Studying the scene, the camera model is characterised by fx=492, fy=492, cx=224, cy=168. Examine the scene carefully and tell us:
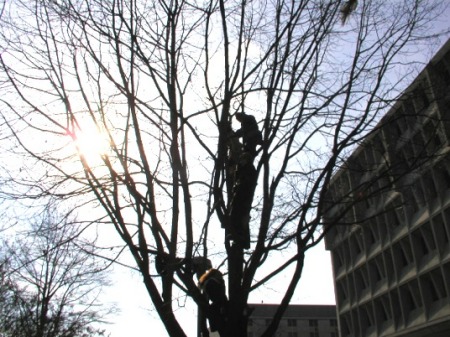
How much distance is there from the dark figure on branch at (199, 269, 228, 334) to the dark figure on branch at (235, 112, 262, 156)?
1.45 meters

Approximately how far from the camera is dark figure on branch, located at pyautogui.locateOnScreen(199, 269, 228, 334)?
15.8 feet

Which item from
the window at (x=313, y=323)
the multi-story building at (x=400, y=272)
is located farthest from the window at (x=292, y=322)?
the multi-story building at (x=400, y=272)

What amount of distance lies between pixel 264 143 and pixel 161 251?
1630mm

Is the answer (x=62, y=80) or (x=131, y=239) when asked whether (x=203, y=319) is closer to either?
(x=131, y=239)

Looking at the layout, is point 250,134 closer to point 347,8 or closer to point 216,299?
point 216,299

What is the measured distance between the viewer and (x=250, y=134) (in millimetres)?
5590

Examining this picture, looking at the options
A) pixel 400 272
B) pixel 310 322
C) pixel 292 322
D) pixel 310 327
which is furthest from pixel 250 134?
pixel 310 322

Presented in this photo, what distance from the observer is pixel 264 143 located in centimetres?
542

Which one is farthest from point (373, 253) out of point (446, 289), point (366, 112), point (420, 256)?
point (366, 112)

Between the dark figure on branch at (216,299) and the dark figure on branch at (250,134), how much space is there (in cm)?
145

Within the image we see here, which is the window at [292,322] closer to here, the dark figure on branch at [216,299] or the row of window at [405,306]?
the row of window at [405,306]

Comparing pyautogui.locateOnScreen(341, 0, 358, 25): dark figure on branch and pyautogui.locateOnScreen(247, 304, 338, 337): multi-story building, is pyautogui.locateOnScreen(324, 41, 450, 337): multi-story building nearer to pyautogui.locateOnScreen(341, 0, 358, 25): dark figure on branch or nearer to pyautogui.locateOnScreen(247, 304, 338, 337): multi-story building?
pyautogui.locateOnScreen(341, 0, 358, 25): dark figure on branch

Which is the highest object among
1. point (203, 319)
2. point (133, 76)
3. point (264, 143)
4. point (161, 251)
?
point (133, 76)

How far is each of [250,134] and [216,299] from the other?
1.86 meters
